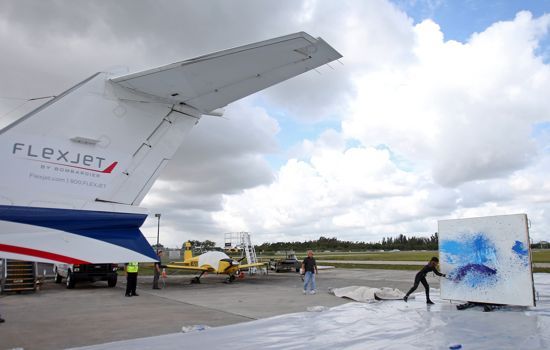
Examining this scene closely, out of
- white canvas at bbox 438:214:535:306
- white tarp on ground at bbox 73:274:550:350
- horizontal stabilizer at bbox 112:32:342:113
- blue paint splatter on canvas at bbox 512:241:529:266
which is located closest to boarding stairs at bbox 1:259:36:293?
white tarp on ground at bbox 73:274:550:350

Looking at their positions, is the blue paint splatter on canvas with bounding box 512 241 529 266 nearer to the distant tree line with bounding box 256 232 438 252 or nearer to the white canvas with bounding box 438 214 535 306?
the white canvas with bounding box 438 214 535 306

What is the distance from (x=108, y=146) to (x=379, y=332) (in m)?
5.23

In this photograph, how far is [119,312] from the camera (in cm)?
981

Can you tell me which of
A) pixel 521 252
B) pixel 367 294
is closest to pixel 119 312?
pixel 367 294

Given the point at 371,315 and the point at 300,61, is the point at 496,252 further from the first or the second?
the point at 300,61

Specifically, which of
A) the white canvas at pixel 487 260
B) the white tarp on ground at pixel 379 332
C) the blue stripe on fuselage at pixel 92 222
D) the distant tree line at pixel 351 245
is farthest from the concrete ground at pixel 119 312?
the distant tree line at pixel 351 245

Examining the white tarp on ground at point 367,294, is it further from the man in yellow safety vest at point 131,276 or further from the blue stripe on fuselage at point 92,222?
the blue stripe on fuselage at point 92,222

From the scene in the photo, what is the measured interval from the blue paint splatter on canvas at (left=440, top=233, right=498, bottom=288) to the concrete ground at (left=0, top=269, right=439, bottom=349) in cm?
312

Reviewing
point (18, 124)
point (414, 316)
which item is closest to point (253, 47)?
point (18, 124)

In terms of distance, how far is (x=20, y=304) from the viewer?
11289 millimetres

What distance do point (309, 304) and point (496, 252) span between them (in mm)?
4751

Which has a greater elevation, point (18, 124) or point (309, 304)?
point (18, 124)

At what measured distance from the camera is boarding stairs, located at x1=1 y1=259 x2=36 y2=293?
13617 mm

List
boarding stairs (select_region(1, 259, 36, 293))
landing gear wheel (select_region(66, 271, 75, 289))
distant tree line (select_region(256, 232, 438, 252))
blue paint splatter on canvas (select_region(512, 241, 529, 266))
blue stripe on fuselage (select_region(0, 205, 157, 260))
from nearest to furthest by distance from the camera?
blue stripe on fuselage (select_region(0, 205, 157, 260))
blue paint splatter on canvas (select_region(512, 241, 529, 266))
boarding stairs (select_region(1, 259, 36, 293))
landing gear wheel (select_region(66, 271, 75, 289))
distant tree line (select_region(256, 232, 438, 252))
